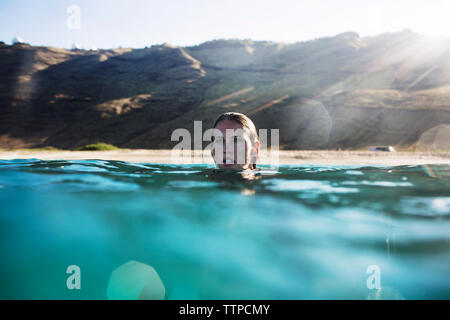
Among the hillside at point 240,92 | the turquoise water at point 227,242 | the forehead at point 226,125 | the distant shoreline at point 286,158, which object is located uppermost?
the hillside at point 240,92

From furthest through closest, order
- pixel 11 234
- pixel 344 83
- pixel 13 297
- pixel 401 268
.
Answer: pixel 344 83 → pixel 11 234 → pixel 401 268 → pixel 13 297

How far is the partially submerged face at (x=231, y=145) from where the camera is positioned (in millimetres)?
4086

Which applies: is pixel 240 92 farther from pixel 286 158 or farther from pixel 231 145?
pixel 231 145

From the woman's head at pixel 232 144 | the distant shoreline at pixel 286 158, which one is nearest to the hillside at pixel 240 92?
the distant shoreline at pixel 286 158

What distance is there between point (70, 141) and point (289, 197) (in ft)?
126

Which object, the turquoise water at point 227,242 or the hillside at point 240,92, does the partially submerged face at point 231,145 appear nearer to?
the turquoise water at point 227,242

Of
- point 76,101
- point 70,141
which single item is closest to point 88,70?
point 76,101

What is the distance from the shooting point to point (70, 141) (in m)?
36.7

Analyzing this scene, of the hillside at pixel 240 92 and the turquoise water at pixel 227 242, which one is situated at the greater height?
the hillside at pixel 240 92

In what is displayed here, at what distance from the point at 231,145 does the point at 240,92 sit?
39.5 m

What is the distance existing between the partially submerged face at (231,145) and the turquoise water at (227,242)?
1349mm

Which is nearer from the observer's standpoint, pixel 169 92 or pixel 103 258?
→ pixel 103 258

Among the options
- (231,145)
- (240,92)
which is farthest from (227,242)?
(240,92)
